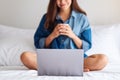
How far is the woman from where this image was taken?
1516 millimetres

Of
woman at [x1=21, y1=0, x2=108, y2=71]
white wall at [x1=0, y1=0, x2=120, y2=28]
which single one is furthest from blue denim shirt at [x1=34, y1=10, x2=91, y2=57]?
white wall at [x1=0, y1=0, x2=120, y2=28]

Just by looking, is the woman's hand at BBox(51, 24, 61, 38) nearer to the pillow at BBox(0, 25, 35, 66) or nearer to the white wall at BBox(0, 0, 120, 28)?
the pillow at BBox(0, 25, 35, 66)

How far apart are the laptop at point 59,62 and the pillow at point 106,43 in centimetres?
53

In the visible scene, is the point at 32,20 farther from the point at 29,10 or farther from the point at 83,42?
the point at 83,42

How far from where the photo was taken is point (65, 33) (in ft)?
4.88

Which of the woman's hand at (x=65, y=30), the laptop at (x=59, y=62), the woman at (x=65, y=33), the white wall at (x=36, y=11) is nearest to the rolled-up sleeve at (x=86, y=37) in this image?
the woman at (x=65, y=33)

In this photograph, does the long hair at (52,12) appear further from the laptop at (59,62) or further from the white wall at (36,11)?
the white wall at (36,11)

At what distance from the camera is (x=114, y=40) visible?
189 centimetres

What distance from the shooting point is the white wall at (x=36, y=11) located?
2.20 meters

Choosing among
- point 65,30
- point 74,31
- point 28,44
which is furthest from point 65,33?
point 28,44

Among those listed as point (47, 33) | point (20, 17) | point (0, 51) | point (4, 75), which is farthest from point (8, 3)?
point (4, 75)

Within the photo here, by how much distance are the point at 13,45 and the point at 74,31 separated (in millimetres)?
480

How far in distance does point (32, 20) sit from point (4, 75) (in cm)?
103

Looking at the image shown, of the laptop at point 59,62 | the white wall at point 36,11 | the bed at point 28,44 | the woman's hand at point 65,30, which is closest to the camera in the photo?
the laptop at point 59,62
